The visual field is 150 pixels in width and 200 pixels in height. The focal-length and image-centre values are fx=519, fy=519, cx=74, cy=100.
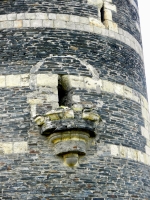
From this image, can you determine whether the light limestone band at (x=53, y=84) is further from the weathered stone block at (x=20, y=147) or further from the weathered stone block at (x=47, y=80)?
the weathered stone block at (x=20, y=147)

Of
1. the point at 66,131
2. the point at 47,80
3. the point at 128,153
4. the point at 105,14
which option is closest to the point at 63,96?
the point at 47,80

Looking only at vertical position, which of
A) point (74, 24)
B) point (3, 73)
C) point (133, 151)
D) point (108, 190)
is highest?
point (74, 24)

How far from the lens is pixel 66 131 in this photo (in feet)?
32.7

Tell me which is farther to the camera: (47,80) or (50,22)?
(50,22)

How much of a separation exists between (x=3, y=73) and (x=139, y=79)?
3.36 meters

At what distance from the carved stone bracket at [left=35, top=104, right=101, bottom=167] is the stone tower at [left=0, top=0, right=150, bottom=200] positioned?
2cm

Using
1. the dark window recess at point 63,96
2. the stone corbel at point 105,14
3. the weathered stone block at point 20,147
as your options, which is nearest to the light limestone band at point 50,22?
the stone corbel at point 105,14

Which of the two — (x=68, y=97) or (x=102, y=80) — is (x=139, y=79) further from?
(x=68, y=97)

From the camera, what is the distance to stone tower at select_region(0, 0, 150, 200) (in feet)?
32.5

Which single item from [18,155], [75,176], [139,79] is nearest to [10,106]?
[18,155]

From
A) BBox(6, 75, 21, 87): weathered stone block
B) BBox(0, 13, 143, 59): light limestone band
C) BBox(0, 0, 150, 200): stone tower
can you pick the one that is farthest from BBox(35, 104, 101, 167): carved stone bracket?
BBox(0, 13, 143, 59): light limestone band

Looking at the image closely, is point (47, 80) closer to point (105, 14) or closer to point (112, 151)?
point (112, 151)

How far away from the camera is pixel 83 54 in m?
11.0

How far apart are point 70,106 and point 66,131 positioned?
70 centimetres
